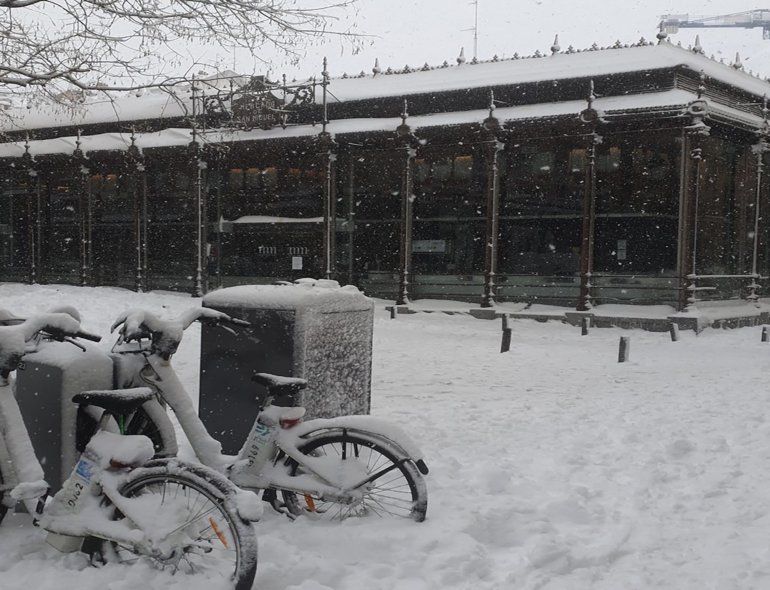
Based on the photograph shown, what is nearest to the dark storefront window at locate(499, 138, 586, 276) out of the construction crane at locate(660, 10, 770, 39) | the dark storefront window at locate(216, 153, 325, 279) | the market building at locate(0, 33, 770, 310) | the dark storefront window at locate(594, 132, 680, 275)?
the market building at locate(0, 33, 770, 310)

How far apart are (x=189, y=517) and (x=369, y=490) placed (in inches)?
46.8

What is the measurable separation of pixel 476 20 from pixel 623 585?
2883 centimetres

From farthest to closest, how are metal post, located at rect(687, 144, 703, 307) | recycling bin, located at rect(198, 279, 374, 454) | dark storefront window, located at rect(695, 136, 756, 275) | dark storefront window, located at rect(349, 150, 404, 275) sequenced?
dark storefront window, located at rect(349, 150, 404, 275), dark storefront window, located at rect(695, 136, 756, 275), metal post, located at rect(687, 144, 703, 307), recycling bin, located at rect(198, 279, 374, 454)

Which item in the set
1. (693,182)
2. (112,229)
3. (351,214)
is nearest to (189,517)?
(693,182)

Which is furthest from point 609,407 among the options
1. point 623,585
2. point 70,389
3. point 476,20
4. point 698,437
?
point 476,20

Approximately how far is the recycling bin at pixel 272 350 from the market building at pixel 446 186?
11.2 metres

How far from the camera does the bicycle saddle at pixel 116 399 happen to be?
3592mm

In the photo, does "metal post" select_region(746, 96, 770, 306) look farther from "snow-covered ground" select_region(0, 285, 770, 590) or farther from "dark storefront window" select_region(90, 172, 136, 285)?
"dark storefront window" select_region(90, 172, 136, 285)

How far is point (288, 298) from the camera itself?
5.16 m

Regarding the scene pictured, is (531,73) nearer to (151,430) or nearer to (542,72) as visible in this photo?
(542,72)

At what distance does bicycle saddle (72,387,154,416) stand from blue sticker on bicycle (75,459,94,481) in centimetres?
27

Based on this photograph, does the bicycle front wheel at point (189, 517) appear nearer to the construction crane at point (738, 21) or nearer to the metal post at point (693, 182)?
the metal post at point (693, 182)

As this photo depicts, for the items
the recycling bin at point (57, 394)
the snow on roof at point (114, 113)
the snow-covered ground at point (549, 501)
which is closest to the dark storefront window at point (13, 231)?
the snow on roof at point (114, 113)

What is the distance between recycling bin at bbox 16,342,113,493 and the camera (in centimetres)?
421
